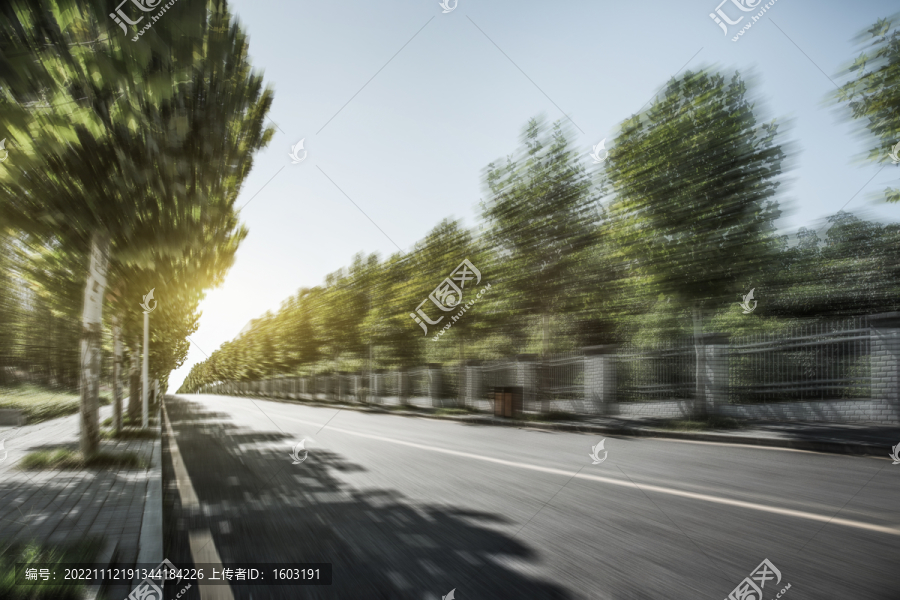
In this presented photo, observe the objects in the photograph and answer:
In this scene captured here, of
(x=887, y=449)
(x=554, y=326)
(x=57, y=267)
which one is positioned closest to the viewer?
(x=887, y=449)

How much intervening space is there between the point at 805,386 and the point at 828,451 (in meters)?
6.38

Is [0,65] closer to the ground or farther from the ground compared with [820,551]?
farther from the ground

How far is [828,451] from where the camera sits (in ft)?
30.6

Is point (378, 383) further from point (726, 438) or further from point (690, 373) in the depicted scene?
point (726, 438)

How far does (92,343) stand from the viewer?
9.17 meters

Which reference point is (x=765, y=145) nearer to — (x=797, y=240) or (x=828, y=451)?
(x=797, y=240)

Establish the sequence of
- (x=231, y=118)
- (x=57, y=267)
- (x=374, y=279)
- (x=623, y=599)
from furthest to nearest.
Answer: (x=374, y=279) → (x=57, y=267) → (x=231, y=118) → (x=623, y=599)

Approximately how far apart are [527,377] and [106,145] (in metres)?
21.7

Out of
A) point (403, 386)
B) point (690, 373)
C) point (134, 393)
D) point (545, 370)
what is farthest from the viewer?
point (403, 386)

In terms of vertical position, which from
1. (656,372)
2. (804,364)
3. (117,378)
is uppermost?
(117,378)

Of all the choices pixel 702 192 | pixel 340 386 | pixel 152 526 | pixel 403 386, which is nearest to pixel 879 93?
pixel 702 192

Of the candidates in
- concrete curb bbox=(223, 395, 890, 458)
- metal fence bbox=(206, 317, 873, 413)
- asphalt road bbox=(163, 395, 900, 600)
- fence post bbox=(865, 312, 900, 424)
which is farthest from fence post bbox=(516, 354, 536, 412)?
asphalt road bbox=(163, 395, 900, 600)

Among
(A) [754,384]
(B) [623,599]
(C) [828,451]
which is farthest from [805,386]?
(B) [623,599]

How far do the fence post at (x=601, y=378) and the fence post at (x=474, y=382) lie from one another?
308 inches
